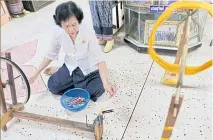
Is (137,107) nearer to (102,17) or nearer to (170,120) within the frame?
(170,120)

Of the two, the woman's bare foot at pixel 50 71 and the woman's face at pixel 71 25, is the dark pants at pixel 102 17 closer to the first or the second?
the woman's bare foot at pixel 50 71

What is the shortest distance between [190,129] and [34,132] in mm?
925

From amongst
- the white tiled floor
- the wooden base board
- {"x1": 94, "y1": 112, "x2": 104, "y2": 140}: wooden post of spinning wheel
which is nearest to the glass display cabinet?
the white tiled floor

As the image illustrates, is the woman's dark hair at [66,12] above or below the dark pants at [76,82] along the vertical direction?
above

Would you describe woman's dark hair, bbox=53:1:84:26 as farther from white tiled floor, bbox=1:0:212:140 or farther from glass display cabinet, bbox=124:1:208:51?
glass display cabinet, bbox=124:1:208:51

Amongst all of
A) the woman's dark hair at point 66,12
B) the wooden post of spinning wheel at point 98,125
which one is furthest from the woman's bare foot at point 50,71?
the wooden post of spinning wheel at point 98,125

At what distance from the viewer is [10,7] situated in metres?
3.22

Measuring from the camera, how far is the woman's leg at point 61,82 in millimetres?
1779

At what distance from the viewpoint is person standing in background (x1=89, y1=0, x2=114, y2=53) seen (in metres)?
2.16

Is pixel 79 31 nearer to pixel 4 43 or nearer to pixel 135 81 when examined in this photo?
pixel 135 81

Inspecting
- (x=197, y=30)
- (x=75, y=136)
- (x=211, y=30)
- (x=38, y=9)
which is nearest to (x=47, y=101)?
(x=75, y=136)

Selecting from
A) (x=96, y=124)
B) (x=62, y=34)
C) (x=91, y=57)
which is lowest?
(x=96, y=124)

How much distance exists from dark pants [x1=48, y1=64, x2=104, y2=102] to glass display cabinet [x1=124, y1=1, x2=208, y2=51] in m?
0.68

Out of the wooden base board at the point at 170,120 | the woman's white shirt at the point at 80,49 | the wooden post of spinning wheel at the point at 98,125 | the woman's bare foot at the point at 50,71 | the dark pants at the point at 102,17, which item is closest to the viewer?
the wooden base board at the point at 170,120
